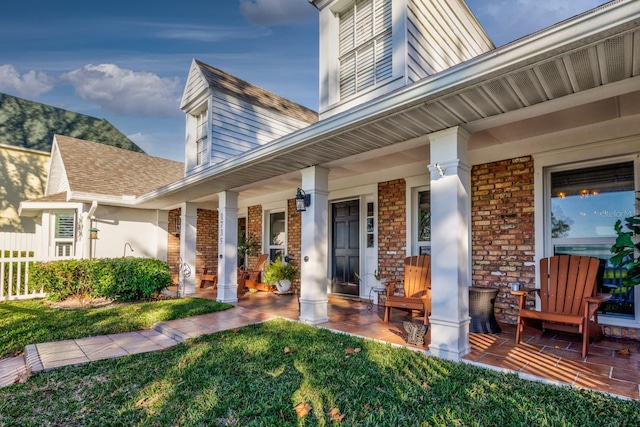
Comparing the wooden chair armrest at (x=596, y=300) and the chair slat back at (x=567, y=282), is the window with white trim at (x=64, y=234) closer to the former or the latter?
the chair slat back at (x=567, y=282)

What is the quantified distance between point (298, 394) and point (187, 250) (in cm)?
612

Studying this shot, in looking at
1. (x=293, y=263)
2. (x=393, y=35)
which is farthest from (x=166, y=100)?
(x=393, y=35)

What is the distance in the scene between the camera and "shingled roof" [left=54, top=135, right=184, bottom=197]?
28.4 feet

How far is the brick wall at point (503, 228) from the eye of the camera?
14.3 ft

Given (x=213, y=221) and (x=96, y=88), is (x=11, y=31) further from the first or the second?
(x=96, y=88)

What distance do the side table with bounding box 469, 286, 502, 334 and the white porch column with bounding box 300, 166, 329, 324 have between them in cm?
184

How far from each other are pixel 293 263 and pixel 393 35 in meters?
5.00

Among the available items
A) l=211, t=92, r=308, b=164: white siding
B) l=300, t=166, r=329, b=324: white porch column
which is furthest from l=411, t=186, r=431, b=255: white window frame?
l=211, t=92, r=308, b=164: white siding

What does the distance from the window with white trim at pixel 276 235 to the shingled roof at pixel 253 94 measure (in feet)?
8.98

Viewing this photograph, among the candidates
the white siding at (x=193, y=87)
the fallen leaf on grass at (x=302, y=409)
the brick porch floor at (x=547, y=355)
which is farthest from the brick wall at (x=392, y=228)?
the white siding at (x=193, y=87)

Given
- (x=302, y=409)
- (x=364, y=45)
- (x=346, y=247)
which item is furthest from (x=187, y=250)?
(x=302, y=409)

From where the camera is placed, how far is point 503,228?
14.9 ft

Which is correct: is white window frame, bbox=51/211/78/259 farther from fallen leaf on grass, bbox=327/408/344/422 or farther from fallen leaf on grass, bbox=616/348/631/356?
fallen leaf on grass, bbox=616/348/631/356

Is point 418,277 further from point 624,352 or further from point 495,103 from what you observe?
point 495,103
